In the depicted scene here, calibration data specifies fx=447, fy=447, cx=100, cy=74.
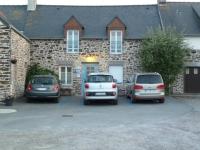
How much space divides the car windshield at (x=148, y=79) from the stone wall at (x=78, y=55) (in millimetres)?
7067

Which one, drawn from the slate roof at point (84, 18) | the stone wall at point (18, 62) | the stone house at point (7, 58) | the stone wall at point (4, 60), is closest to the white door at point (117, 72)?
the slate roof at point (84, 18)

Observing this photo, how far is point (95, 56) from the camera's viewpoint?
31.0 m

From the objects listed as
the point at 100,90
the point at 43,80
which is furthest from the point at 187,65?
the point at 43,80

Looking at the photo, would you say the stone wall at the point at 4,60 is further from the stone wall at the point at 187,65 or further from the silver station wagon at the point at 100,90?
the stone wall at the point at 187,65

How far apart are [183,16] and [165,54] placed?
23.5 ft

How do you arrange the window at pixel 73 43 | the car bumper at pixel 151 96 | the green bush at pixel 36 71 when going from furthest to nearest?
the window at pixel 73 43, the green bush at pixel 36 71, the car bumper at pixel 151 96

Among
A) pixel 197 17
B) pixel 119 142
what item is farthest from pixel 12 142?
pixel 197 17

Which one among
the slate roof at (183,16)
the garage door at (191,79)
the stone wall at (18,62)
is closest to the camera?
the stone wall at (18,62)

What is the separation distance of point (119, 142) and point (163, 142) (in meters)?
1.08

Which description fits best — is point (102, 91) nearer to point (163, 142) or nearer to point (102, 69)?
point (102, 69)

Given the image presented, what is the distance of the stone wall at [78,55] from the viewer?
31.0 metres

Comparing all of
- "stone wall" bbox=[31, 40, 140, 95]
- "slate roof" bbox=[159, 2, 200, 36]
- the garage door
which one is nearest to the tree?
"stone wall" bbox=[31, 40, 140, 95]

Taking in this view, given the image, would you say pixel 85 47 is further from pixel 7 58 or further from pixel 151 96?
pixel 151 96

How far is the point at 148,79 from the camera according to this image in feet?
78.4
